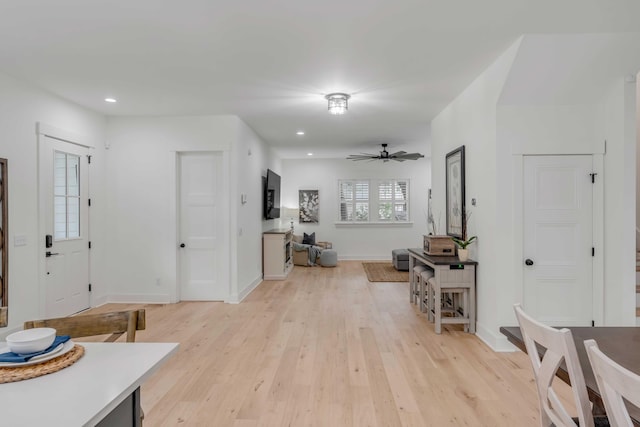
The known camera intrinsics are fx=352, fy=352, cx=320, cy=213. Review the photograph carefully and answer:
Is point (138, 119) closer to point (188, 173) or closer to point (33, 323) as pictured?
point (188, 173)

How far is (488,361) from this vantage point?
3137 mm

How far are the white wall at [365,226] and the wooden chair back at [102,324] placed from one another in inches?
305

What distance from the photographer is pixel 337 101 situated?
13.8 feet

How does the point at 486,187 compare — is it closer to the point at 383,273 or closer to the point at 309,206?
the point at 383,273

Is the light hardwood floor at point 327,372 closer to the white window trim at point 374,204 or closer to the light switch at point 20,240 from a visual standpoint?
the light switch at point 20,240

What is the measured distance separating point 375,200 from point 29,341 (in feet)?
28.6

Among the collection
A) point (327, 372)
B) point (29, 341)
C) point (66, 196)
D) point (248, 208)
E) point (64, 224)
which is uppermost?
point (66, 196)

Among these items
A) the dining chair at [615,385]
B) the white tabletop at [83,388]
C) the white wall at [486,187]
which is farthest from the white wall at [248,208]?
the dining chair at [615,385]

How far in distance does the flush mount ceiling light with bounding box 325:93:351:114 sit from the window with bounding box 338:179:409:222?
5.31 m

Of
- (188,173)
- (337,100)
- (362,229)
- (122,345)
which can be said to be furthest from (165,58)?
(362,229)

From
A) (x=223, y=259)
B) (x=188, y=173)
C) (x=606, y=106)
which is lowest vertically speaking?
(x=223, y=259)

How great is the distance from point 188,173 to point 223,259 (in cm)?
139

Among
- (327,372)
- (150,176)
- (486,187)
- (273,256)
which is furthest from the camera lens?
(273,256)

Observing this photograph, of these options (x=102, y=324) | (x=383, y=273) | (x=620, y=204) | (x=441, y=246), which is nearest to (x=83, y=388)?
(x=102, y=324)
